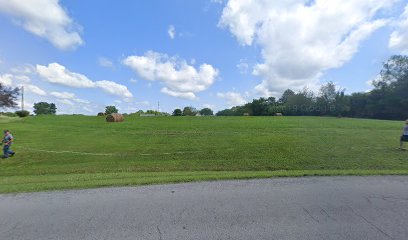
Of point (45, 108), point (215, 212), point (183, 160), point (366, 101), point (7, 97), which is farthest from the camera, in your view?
point (45, 108)

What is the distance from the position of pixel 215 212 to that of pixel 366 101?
242ft

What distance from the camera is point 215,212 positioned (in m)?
4.71

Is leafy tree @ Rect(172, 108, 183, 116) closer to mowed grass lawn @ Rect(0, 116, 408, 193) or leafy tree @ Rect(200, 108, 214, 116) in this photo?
leafy tree @ Rect(200, 108, 214, 116)

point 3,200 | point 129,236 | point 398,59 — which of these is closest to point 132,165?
point 3,200

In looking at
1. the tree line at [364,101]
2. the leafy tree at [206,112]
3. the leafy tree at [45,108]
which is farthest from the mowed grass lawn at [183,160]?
the leafy tree at [45,108]

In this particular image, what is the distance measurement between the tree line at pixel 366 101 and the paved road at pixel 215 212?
59706 millimetres

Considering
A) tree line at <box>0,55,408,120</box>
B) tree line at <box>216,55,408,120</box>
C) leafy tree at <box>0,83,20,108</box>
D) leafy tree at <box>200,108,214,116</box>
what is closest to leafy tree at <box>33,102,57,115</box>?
tree line at <box>0,55,408,120</box>

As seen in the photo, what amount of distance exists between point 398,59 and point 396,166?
74.6 metres

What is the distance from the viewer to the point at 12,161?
1240cm

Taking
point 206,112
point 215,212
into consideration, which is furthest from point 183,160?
point 206,112

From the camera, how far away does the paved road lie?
12.9 ft

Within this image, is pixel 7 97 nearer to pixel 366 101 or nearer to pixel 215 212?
pixel 215 212

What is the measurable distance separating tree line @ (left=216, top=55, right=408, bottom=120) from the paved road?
59.7m

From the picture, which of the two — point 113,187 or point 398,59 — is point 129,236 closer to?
point 113,187
